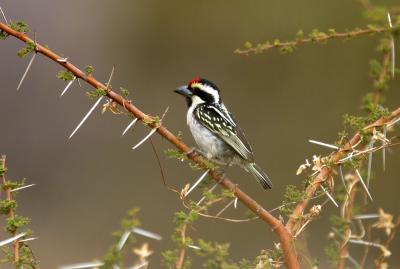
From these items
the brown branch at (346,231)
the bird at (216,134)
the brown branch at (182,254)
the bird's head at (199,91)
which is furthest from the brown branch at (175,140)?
the bird's head at (199,91)

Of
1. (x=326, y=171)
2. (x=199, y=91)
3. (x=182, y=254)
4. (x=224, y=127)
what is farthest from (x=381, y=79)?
(x=182, y=254)

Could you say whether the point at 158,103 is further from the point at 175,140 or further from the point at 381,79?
the point at 175,140

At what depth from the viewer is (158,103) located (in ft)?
37.5

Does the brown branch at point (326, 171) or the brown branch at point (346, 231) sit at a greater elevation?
the brown branch at point (326, 171)

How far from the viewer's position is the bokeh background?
10.9 meters

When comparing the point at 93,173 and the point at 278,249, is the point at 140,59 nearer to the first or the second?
the point at 93,173

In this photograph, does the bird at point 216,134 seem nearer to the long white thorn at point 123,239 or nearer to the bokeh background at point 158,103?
the long white thorn at point 123,239

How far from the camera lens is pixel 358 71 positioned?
10766 mm

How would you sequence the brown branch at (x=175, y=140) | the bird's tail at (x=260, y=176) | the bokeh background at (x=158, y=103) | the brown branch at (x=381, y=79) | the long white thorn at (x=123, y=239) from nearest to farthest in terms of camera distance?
the long white thorn at (x=123, y=239), the brown branch at (x=175, y=140), the brown branch at (x=381, y=79), the bird's tail at (x=260, y=176), the bokeh background at (x=158, y=103)

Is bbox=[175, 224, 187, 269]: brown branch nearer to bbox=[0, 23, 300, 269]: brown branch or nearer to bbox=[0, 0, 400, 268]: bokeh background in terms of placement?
bbox=[0, 23, 300, 269]: brown branch

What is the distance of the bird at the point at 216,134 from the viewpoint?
609 cm

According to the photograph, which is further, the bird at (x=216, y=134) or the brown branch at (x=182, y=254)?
the bird at (x=216, y=134)

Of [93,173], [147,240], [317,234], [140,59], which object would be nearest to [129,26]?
[140,59]

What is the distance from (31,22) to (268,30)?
353cm
